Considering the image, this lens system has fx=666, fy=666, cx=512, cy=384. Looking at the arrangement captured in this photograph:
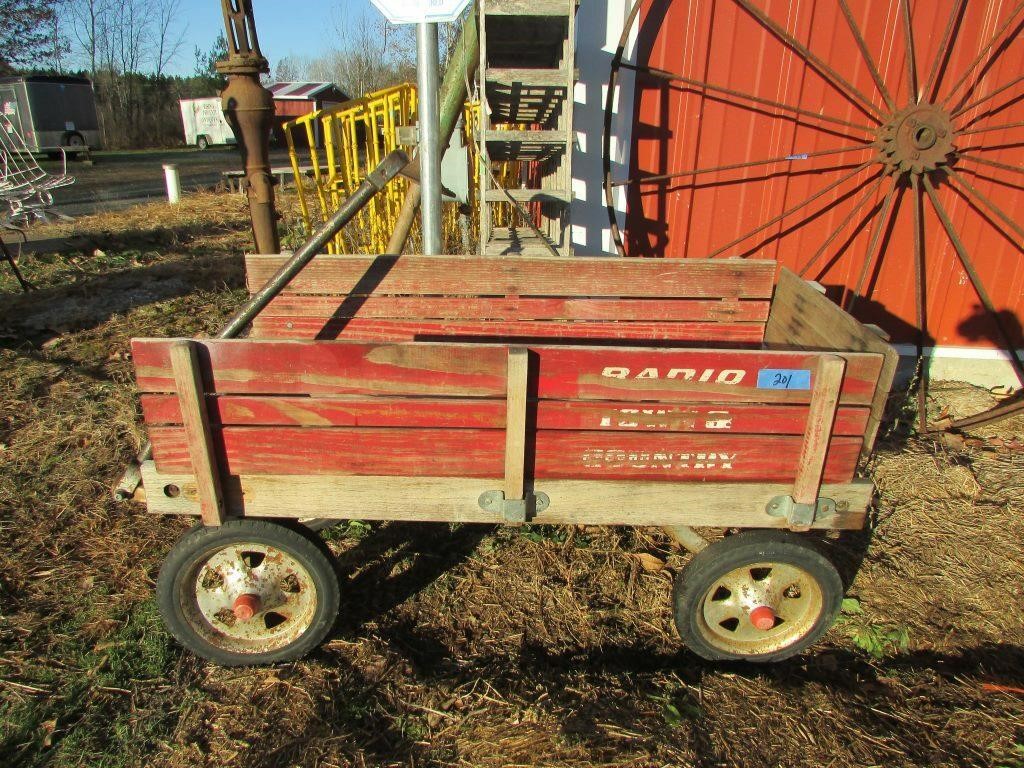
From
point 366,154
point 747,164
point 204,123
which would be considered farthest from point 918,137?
point 204,123

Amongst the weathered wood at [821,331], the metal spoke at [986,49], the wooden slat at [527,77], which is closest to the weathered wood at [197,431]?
the weathered wood at [821,331]

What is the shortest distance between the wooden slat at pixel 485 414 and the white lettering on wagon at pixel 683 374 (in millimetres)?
86

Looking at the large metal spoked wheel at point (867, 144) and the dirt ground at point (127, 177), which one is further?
the dirt ground at point (127, 177)

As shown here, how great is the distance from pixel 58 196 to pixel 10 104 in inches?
501

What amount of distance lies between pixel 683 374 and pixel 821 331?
983 mm

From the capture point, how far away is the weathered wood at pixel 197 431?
199 centimetres

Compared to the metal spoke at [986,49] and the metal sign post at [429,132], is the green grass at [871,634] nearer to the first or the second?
the metal sign post at [429,132]

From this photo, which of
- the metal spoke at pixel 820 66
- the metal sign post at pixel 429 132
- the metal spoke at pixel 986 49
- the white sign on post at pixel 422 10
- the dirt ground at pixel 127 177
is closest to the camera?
the white sign on post at pixel 422 10

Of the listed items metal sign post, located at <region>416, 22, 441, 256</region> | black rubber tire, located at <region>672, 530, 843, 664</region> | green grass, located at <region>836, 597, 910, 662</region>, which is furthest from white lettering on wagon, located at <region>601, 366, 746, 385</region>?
metal sign post, located at <region>416, 22, 441, 256</region>

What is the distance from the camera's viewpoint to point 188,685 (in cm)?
239

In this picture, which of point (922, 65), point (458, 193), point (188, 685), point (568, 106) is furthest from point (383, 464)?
point (922, 65)

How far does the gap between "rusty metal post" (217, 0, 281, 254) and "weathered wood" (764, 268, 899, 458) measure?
3114 mm

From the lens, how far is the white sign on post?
113 inches

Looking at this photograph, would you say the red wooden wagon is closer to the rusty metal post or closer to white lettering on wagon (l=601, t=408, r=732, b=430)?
white lettering on wagon (l=601, t=408, r=732, b=430)
